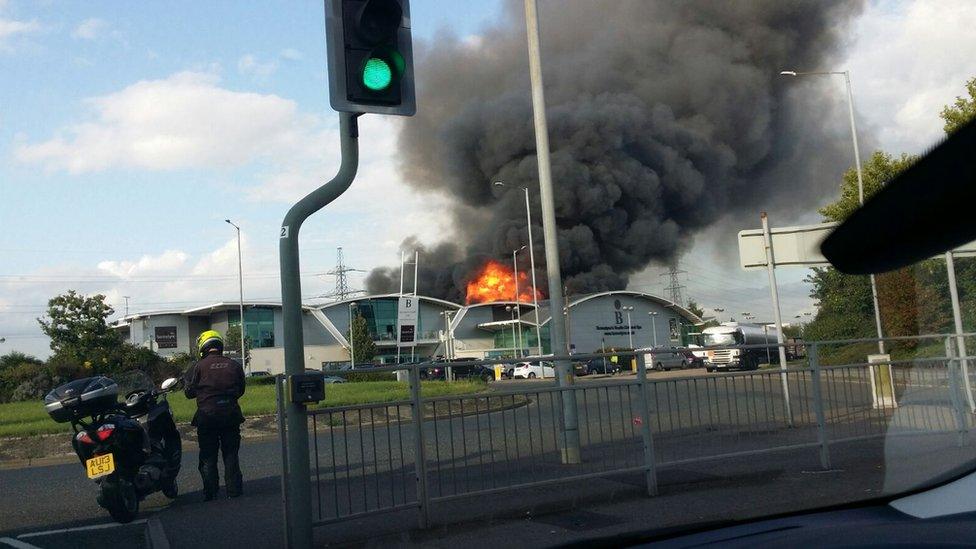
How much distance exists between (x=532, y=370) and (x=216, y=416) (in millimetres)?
2796

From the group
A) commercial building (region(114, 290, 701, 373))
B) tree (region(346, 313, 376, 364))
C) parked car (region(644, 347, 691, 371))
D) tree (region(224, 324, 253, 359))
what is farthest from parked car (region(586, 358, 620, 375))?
commercial building (region(114, 290, 701, 373))

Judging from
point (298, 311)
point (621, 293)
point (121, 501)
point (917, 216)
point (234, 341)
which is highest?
point (621, 293)

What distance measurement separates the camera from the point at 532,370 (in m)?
7.70

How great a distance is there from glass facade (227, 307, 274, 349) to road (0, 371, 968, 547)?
6208 cm

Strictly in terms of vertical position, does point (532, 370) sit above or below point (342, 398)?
above

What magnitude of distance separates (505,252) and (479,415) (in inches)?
2334

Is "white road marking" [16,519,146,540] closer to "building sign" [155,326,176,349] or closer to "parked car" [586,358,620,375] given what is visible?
"parked car" [586,358,620,375]

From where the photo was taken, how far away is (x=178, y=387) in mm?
8625

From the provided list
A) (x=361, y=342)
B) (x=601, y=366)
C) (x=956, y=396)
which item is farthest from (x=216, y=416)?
(x=361, y=342)

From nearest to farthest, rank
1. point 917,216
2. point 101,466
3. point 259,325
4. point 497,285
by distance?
1. point 917,216
2. point 101,466
3. point 497,285
4. point 259,325

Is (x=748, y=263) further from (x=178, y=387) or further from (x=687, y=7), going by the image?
(x=687, y=7)

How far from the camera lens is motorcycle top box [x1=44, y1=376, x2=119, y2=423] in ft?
23.9

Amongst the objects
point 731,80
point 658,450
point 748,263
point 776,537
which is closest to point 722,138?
point 731,80

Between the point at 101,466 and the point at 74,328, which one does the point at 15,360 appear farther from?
the point at 101,466
